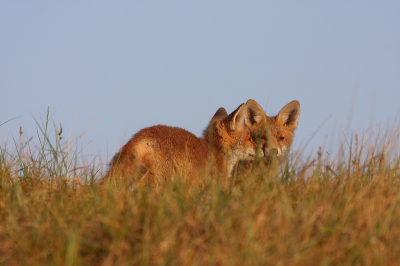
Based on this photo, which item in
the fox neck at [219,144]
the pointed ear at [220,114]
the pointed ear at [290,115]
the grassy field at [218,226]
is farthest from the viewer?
the pointed ear at [220,114]

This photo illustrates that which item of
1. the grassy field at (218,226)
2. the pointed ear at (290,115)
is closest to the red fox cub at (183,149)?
the pointed ear at (290,115)

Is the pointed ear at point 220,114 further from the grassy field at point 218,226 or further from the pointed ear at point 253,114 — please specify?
the grassy field at point 218,226

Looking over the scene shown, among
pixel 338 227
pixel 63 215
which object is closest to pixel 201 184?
pixel 63 215

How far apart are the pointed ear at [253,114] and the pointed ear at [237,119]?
0.25ft

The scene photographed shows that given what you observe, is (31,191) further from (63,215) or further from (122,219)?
(122,219)

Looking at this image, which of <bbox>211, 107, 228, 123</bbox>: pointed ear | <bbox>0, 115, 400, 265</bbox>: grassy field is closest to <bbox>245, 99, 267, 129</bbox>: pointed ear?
<bbox>211, 107, 228, 123</bbox>: pointed ear

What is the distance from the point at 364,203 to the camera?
405cm

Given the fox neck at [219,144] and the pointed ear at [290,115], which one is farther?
the pointed ear at [290,115]

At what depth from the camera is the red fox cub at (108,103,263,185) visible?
22.7 feet

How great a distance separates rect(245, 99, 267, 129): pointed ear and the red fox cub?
2 cm

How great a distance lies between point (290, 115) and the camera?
28.8 feet

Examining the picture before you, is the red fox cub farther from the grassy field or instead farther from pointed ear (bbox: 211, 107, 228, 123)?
the grassy field

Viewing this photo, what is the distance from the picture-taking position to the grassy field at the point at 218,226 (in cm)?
346

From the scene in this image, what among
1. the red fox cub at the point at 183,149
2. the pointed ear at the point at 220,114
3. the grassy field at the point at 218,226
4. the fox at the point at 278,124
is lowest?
the grassy field at the point at 218,226
